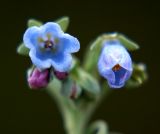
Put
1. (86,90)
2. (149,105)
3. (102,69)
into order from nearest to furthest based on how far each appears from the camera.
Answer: (102,69) → (86,90) → (149,105)

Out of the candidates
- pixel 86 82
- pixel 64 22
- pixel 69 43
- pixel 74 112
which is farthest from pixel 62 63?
pixel 74 112

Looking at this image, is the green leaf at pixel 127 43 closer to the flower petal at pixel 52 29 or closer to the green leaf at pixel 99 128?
the flower petal at pixel 52 29

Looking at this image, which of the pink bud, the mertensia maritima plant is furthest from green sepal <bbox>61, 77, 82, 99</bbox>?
the pink bud

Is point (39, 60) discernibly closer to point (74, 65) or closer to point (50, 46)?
point (50, 46)

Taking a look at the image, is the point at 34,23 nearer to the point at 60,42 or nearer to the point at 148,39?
the point at 60,42

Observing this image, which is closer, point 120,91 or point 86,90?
point 86,90

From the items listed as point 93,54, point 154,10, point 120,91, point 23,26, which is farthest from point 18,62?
point 93,54

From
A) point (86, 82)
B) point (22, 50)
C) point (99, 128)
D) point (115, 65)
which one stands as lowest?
point (99, 128)

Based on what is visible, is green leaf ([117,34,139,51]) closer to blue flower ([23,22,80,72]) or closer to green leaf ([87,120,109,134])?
blue flower ([23,22,80,72])
